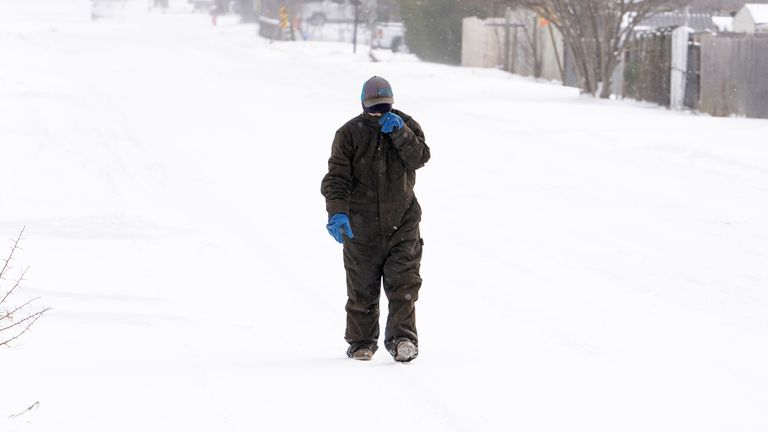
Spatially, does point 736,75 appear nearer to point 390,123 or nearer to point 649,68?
point 649,68

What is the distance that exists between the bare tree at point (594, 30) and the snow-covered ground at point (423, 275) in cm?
621

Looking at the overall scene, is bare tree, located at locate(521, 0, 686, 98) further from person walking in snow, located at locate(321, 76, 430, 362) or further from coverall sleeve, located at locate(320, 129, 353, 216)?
coverall sleeve, located at locate(320, 129, 353, 216)

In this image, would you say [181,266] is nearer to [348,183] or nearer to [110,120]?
[348,183]

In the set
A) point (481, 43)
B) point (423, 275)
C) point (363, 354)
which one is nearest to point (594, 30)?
point (481, 43)

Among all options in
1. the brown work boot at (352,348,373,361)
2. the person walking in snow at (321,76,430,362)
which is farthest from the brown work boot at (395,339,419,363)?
the brown work boot at (352,348,373,361)

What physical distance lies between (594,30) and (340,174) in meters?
21.8

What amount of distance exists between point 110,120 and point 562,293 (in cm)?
1252

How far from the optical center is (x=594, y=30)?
2741 cm

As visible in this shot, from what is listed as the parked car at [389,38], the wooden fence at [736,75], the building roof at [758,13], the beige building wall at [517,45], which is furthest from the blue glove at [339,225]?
the parked car at [389,38]

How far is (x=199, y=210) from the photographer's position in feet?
38.9

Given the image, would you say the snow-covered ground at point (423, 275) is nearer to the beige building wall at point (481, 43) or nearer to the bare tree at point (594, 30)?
the bare tree at point (594, 30)

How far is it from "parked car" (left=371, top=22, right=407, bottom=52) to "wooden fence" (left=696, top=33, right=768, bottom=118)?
28.1m

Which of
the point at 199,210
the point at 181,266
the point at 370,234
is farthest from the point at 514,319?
the point at 199,210

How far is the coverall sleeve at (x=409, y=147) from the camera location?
6258 mm
